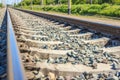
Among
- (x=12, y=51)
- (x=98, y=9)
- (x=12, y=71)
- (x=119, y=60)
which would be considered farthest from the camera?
(x=98, y=9)

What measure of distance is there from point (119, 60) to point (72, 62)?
3.19 feet

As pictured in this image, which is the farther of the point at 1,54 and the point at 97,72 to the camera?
the point at 1,54

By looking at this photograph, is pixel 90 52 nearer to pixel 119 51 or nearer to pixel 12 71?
pixel 119 51

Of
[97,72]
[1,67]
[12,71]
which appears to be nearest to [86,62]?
[97,72]

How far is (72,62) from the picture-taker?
5500 mm

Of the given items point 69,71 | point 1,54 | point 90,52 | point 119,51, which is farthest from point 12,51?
point 119,51

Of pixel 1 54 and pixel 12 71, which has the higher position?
pixel 12 71

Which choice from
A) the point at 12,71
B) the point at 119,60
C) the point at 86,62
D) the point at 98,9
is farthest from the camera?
the point at 98,9

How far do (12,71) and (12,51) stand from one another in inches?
57.4

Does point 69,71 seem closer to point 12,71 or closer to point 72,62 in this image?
point 72,62

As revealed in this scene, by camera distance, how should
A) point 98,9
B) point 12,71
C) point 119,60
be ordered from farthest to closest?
point 98,9, point 119,60, point 12,71

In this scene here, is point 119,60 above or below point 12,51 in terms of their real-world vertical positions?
below

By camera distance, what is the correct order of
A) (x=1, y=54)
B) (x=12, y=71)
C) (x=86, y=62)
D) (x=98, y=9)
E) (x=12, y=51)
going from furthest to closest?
(x=98, y=9) → (x=1, y=54) → (x=86, y=62) → (x=12, y=51) → (x=12, y=71)

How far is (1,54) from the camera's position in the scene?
6266 millimetres
